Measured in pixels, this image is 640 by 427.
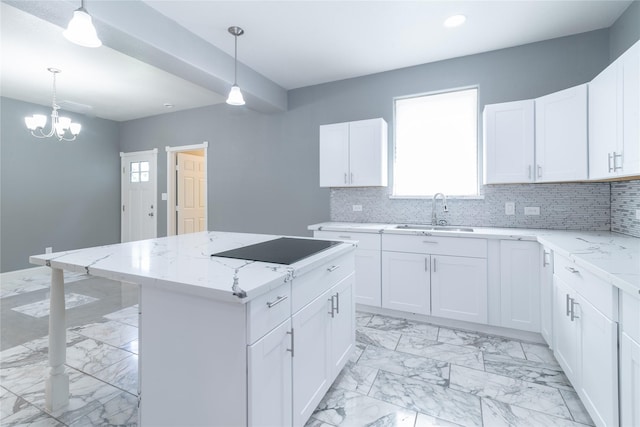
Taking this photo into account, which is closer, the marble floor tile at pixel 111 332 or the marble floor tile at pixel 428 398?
the marble floor tile at pixel 428 398

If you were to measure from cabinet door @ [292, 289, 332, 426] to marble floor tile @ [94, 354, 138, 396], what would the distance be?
1147mm

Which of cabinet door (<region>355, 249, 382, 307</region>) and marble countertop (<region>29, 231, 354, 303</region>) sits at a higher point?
marble countertop (<region>29, 231, 354, 303</region>)

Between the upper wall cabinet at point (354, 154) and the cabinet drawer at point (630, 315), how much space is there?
224cm

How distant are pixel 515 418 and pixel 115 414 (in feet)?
7.11

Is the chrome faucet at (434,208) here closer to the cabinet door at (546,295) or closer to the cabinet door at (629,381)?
the cabinet door at (546,295)

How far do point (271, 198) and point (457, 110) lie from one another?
8.51 feet

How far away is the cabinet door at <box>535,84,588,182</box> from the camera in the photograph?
2.31 m

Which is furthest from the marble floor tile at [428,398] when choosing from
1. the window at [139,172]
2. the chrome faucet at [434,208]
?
the window at [139,172]

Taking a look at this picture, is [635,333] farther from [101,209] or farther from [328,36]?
[101,209]

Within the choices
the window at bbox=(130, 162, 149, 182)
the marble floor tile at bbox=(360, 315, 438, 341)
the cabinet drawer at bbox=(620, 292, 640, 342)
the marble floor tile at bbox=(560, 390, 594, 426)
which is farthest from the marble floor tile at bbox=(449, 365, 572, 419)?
the window at bbox=(130, 162, 149, 182)

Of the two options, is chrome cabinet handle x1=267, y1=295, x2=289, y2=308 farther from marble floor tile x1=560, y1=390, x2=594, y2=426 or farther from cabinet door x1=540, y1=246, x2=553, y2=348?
cabinet door x1=540, y1=246, x2=553, y2=348

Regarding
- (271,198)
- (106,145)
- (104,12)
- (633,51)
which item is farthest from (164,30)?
(106,145)

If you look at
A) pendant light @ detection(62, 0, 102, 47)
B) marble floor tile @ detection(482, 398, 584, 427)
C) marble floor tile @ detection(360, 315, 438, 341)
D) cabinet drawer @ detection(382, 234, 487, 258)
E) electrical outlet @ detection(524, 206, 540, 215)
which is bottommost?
marble floor tile @ detection(482, 398, 584, 427)

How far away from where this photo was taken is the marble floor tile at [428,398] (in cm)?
163
